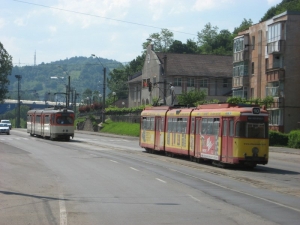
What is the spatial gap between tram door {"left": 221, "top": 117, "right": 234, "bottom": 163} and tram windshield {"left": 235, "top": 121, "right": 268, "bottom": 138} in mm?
442

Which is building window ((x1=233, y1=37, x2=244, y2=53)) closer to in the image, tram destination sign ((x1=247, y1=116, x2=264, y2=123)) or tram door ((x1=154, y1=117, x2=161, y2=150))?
tram door ((x1=154, y1=117, x2=161, y2=150))

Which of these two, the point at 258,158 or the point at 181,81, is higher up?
Answer: the point at 181,81

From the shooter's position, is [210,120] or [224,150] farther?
Result: [210,120]

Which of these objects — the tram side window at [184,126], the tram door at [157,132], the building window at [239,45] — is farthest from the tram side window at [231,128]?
the building window at [239,45]

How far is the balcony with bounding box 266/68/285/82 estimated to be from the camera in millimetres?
61312

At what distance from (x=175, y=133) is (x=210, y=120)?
216 inches

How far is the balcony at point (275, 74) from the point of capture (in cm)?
6131

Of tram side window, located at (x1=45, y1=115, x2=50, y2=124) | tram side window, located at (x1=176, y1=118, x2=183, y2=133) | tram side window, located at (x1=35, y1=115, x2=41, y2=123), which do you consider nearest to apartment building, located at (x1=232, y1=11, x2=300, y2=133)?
tram side window, located at (x1=45, y1=115, x2=50, y2=124)

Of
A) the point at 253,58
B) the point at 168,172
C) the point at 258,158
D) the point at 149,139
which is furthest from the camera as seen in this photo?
the point at 253,58

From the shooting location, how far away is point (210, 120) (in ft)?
96.7

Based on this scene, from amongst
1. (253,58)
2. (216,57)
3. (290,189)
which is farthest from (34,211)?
(216,57)

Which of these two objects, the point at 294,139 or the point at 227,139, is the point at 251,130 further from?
the point at 294,139

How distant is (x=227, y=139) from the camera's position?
89.9 feet

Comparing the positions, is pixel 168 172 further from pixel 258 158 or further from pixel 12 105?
pixel 12 105
